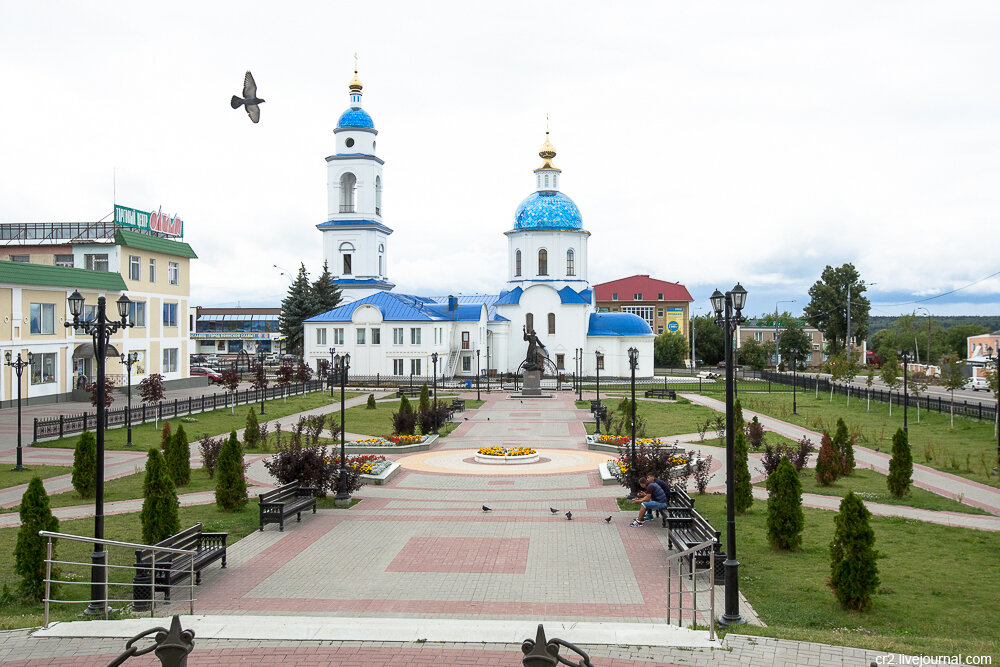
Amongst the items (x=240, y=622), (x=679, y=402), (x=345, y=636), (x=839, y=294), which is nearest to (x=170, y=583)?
(x=240, y=622)

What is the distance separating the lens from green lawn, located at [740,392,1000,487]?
74.9ft

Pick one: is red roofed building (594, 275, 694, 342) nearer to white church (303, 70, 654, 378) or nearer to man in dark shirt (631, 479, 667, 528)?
white church (303, 70, 654, 378)

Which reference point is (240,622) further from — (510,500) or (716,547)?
(510,500)

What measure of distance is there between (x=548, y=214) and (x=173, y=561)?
187 feet

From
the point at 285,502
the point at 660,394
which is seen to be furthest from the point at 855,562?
the point at 660,394

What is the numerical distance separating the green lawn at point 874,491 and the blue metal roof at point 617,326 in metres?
40.7

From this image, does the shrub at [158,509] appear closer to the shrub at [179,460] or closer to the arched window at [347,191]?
the shrub at [179,460]

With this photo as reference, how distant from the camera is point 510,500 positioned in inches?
708

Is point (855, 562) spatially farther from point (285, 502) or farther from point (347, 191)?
point (347, 191)

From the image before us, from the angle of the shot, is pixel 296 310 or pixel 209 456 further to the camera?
pixel 296 310

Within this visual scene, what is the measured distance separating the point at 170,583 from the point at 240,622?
2209mm

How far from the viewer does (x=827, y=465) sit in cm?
1930

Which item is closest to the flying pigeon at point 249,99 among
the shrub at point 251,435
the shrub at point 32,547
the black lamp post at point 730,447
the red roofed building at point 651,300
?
the shrub at point 32,547

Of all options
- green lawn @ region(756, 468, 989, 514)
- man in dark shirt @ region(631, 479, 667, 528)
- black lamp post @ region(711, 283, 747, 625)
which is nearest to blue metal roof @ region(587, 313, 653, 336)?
green lawn @ region(756, 468, 989, 514)
